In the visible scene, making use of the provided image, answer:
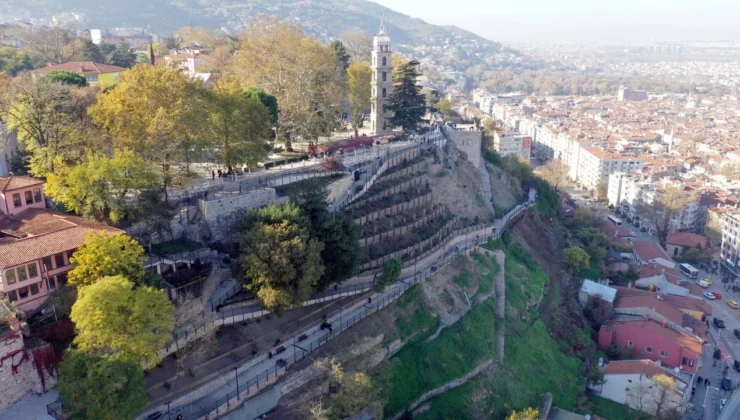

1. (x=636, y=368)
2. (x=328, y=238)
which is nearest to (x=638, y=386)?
(x=636, y=368)

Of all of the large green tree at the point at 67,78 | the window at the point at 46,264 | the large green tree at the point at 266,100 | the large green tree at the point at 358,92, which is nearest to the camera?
the window at the point at 46,264

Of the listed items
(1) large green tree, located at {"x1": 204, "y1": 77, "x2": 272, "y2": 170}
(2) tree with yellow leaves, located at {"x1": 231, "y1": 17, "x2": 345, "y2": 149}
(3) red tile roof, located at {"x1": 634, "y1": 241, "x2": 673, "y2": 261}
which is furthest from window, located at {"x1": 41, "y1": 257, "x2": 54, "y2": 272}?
(3) red tile roof, located at {"x1": 634, "y1": 241, "x2": 673, "y2": 261}

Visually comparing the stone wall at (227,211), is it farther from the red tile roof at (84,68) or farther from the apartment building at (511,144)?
the apartment building at (511,144)

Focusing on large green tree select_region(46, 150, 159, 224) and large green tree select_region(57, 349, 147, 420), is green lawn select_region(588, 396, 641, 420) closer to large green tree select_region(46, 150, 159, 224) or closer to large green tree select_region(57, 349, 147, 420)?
large green tree select_region(57, 349, 147, 420)

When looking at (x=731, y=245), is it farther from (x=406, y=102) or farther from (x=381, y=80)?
(x=381, y=80)

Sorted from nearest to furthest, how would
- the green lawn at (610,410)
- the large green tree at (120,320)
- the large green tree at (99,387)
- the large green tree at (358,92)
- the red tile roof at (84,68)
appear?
1. the large green tree at (99,387)
2. the large green tree at (120,320)
3. the green lawn at (610,410)
4. the red tile roof at (84,68)
5. the large green tree at (358,92)

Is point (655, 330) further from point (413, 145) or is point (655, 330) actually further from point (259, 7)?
point (259, 7)

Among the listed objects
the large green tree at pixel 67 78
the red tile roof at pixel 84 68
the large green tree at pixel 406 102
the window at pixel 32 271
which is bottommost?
the window at pixel 32 271


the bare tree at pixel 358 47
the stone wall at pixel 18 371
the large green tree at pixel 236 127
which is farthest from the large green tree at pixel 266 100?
the bare tree at pixel 358 47
